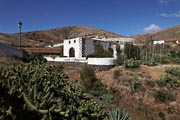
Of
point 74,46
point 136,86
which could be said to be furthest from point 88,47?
point 136,86

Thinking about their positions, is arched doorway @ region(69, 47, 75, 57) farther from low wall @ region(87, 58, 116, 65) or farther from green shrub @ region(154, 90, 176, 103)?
green shrub @ region(154, 90, 176, 103)

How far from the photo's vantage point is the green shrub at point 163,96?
3044 centimetres

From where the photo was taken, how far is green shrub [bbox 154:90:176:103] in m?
30.4

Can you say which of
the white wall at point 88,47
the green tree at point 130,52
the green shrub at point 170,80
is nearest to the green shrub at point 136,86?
the green shrub at point 170,80

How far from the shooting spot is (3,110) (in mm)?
7375

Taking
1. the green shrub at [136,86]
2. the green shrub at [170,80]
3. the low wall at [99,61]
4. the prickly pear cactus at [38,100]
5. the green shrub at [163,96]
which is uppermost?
the low wall at [99,61]

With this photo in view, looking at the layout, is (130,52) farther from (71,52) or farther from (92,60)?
(92,60)

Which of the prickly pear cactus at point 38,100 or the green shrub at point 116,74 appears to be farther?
the green shrub at point 116,74

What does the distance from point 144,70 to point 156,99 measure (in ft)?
21.2

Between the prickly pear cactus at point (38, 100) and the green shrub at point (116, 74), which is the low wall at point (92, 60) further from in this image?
the prickly pear cactus at point (38, 100)

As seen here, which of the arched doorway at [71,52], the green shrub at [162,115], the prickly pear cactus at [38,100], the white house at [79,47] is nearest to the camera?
the prickly pear cactus at [38,100]

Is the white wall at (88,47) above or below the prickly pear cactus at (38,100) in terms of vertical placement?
above

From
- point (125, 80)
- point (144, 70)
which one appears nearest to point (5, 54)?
point (125, 80)

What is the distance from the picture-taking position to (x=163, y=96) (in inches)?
1214
